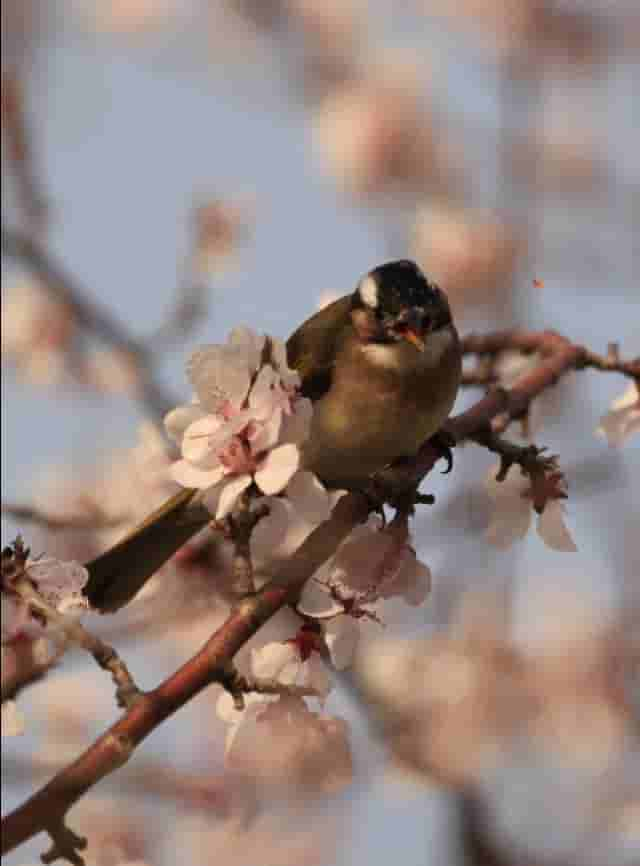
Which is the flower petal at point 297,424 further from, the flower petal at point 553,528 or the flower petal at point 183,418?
the flower petal at point 553,528

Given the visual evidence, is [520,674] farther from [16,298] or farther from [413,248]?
[16,298]

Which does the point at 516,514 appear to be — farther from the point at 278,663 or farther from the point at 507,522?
the point at 278,663

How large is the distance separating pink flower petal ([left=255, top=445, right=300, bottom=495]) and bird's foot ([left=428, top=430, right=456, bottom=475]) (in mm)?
750

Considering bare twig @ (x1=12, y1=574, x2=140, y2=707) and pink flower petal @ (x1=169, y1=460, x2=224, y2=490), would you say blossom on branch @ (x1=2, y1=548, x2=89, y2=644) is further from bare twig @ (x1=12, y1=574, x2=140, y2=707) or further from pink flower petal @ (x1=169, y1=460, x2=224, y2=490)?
pink flower petal @ (x1=169, y1=460, x2=224, y2=490)

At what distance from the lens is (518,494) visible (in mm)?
3316

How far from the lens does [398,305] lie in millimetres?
4051

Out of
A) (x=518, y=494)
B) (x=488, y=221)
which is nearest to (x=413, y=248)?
(x=488, y=221)

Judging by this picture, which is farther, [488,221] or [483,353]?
[488,221]

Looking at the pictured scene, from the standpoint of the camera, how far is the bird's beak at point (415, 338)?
3.84 metres

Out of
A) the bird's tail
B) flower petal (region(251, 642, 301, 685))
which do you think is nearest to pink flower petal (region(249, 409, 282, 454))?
flower petal (region(251, 642, 301, 685))

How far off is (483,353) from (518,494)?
105cm

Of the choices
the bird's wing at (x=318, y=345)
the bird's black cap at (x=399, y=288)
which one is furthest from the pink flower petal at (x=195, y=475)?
the bird's black cap at (x=399, y=288)

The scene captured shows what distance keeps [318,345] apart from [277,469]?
144cm

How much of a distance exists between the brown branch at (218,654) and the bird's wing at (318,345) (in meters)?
0.45
